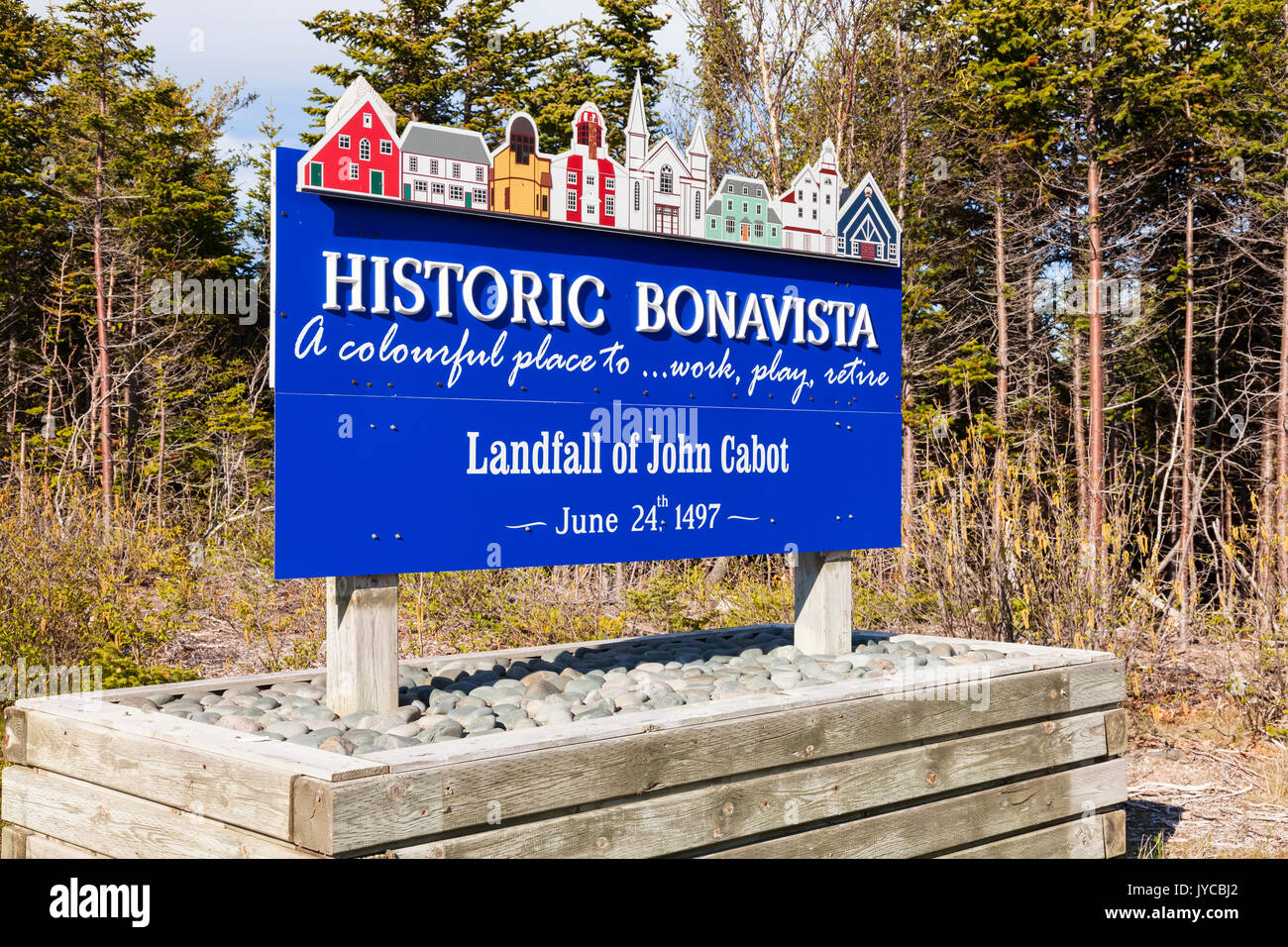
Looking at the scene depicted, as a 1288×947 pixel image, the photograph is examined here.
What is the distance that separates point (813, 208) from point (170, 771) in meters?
3.52

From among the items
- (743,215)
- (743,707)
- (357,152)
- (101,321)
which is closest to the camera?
(743,707)

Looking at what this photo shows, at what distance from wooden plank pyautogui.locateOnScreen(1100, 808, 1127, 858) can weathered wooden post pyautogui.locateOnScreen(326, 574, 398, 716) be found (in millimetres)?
2906

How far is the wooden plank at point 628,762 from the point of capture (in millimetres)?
2732

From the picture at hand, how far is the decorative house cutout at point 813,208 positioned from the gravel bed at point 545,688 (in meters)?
1.85

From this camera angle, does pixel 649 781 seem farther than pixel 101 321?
No

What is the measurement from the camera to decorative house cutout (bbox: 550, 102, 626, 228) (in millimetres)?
4359

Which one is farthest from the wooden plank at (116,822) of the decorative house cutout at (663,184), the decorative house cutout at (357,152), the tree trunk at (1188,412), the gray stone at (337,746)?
the tree trunk at (1188,412)

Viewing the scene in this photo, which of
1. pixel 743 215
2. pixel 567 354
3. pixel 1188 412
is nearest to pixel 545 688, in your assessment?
pixel 567 354

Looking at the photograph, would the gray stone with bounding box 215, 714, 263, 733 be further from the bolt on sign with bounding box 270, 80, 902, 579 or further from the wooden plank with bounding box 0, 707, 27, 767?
the wooden plank with bounding box 0, 707, 27, 767

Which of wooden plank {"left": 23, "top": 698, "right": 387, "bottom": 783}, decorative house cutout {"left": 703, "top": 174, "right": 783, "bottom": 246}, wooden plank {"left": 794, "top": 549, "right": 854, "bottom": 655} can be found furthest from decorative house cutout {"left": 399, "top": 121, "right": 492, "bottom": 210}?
wooden plank {"left": 794, "top": 549, "right": 854, "bottom": 655}

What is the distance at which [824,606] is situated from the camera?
208 inches

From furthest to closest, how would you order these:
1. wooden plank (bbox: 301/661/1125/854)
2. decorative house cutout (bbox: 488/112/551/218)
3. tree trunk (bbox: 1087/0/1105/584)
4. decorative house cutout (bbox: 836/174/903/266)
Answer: tree trunk (bbox: 1087/0/1105/584), decorative house cutout (bbox: 836/174/903/266), decorative house cutout (bbox: 488/112/551/218), wooden plank (bbox: 301/661/1125/854)

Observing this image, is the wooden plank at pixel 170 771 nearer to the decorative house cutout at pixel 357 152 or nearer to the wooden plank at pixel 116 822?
the wooden plank at pixel 116 822

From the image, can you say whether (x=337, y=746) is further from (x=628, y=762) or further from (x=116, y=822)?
(x=628, y=762)
